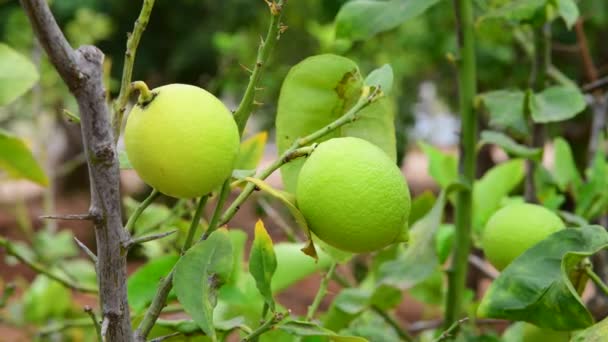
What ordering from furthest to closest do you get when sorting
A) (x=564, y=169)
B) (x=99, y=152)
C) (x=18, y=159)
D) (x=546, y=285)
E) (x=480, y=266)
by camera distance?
(x=480, y=266), (x=564, y=169), (x=18, y=159), (x=546, y=285), (x=99, y=152)

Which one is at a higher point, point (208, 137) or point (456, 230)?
point (208, 137)

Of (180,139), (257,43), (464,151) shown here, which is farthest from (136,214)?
(257,43)

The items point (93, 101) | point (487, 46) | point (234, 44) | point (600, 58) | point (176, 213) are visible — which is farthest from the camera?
point (600, 58)

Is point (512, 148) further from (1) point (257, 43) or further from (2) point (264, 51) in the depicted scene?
(1) point (257, 43)

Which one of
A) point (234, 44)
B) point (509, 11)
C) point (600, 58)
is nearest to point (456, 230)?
point (509, 11)

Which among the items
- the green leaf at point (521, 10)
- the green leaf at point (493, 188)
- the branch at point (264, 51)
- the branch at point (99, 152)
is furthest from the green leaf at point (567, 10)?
the branch at point (99, 152)

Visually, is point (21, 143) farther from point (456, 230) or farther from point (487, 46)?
point (487, 46)
